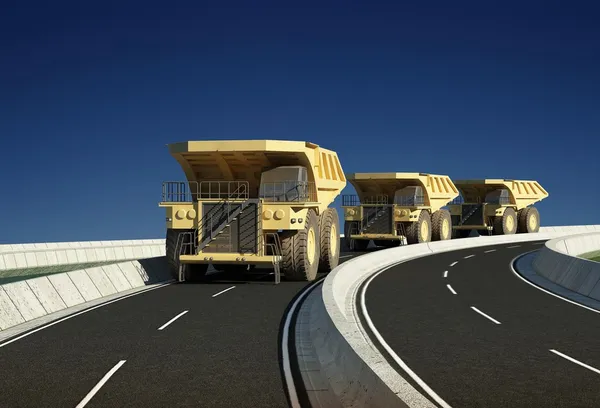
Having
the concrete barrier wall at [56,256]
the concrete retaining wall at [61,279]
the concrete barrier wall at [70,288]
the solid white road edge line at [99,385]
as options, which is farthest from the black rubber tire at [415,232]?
the solid white road edge line at [99,385]

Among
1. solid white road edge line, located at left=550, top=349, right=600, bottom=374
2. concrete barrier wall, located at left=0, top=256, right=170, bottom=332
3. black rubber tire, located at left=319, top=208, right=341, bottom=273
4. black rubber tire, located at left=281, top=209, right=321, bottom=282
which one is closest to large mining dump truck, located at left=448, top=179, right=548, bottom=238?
black rubber tire, located at left=319, top=208, right=341, bottom=273

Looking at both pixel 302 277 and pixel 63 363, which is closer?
pixel 63 363

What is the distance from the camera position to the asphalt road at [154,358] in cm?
724

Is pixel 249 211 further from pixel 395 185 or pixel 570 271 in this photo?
pixel 395 185

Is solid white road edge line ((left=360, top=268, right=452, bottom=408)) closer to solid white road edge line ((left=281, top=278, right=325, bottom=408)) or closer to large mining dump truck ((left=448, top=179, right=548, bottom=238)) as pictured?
solid white road edge line ((left=281, top=278, right=325, bottom=408))

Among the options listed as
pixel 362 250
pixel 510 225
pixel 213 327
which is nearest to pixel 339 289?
pixel 213 327

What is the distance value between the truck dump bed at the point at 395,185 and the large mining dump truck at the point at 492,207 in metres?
5.94

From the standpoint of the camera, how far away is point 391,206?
3136 centimetres

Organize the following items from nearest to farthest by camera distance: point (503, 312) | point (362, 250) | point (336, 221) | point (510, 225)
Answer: point (503, 312), point (336, 221), point (362, 250), point (510, 225)

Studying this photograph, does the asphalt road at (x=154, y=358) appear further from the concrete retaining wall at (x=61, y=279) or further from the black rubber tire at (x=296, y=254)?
the black rubber tire at (x=296, y=254)

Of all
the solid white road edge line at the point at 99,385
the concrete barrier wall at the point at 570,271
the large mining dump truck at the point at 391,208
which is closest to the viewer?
the solid white road edge line at the point at 99,385

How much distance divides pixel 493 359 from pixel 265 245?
9.99m

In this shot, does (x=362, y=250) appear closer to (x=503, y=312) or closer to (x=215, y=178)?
(x=215, y=178)

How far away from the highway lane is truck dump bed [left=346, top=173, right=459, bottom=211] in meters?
12.3
